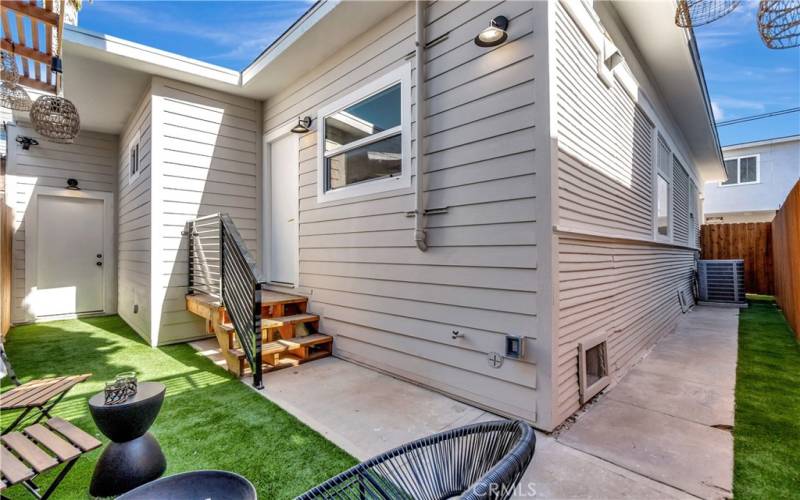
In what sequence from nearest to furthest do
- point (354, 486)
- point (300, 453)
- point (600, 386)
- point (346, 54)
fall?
point (354, 486)
point (300, 453)
point (600, 386)
point (346, 54)

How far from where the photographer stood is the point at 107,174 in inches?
274

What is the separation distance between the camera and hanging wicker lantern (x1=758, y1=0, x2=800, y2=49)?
275 centimetres

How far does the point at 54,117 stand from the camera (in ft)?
13.6

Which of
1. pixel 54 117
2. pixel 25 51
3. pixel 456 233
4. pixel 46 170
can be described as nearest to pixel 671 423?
pixel 456 233

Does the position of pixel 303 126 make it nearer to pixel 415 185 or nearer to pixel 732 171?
pixel 415 185

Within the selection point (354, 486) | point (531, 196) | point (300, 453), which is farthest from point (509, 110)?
point (300, 453)

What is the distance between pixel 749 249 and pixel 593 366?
30.7 feet

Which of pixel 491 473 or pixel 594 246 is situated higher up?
pixel 594 246

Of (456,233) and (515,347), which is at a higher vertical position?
(456,233)

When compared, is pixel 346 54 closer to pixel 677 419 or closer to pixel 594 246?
pixel 594 246

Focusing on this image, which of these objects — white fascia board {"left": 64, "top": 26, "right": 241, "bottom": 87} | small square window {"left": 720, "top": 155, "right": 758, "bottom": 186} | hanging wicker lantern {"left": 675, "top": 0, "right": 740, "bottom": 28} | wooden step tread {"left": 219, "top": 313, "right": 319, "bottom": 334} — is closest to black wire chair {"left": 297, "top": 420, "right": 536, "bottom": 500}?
wooden step tread {"left": 219, "top": 313, "right": 319, "bottom": 334}

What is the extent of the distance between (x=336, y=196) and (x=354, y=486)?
3.28 metres

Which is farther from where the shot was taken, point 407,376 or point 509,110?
point 407,376

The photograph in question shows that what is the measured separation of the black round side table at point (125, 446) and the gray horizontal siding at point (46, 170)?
644 cm
